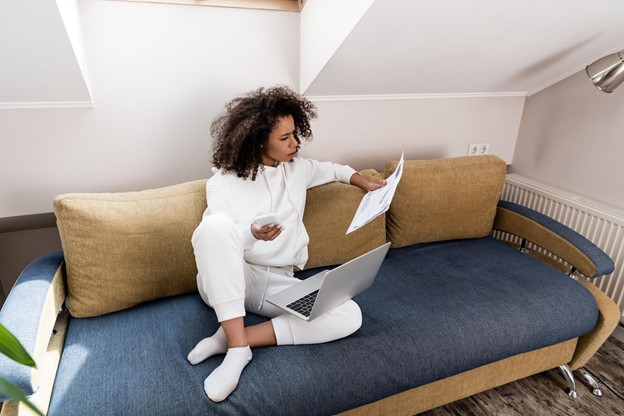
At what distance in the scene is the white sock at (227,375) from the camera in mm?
1125

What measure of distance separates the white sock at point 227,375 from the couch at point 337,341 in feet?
0.07

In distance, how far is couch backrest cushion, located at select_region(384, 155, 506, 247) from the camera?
6.13ft

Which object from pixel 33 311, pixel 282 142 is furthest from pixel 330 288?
pixel 33 311

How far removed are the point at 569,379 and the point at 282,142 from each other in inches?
56.3

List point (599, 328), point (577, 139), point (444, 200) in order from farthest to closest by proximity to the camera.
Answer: point (577, 139) < point (444, 200) < point (599, 328)

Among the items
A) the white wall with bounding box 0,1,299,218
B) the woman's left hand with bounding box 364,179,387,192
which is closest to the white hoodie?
the woman's left hand with bounding box 364,179,387,192

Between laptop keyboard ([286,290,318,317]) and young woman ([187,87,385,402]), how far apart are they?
0.11 feet

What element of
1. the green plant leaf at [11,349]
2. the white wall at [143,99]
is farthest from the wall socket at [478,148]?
the green plant leaf at [11,349]

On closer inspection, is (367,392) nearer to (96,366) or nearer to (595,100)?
(96,366)

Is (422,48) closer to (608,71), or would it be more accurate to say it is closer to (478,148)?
(608,71)

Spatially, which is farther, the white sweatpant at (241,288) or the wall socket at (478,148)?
the wall socket at (478,148)

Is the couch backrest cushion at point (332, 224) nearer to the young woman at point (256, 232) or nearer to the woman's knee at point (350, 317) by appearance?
the young woman at point (256, 232)

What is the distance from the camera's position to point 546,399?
64.8 inches

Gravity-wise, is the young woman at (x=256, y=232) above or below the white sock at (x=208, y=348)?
above
